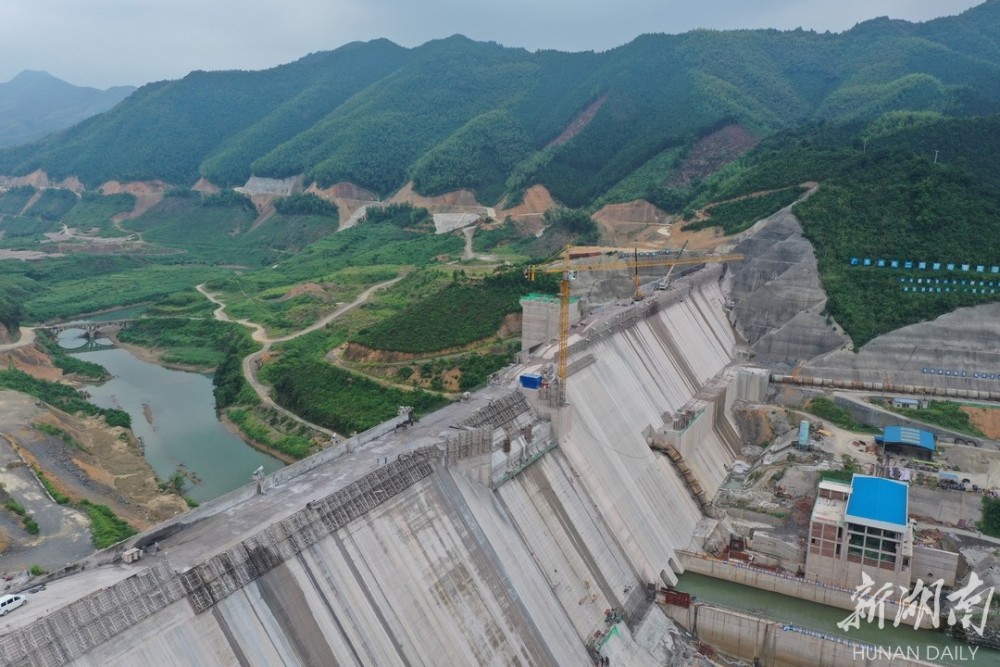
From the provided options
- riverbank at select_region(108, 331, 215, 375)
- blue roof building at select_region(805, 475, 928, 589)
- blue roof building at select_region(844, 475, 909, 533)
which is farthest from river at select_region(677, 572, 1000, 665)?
riverbank at select_region(108, 331, 215, 375)

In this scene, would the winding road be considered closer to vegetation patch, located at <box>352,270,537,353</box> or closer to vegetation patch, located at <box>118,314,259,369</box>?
vegetation patch, located at <box>118,314,259,369</box>

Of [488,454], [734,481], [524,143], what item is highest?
[524,143]

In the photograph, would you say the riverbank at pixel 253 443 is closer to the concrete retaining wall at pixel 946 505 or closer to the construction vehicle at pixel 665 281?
the construction vehicle at pixel 665 281

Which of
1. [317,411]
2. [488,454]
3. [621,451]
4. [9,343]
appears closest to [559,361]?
[621,451]

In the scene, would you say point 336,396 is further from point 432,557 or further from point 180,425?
→ point 432,557

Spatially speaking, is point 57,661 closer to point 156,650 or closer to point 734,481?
point 156,650

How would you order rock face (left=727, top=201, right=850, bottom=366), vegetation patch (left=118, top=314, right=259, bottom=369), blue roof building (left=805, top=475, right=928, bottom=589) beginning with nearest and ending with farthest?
blue roof building (left=805, top=475, right=928, bottom=589) < rock face (left=727, top=201, right=850, bottom=366) < vegetation patch (left=118, top=314, right=259, bottom=369)

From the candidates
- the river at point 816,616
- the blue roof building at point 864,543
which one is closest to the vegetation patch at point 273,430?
the river at point 816,616
